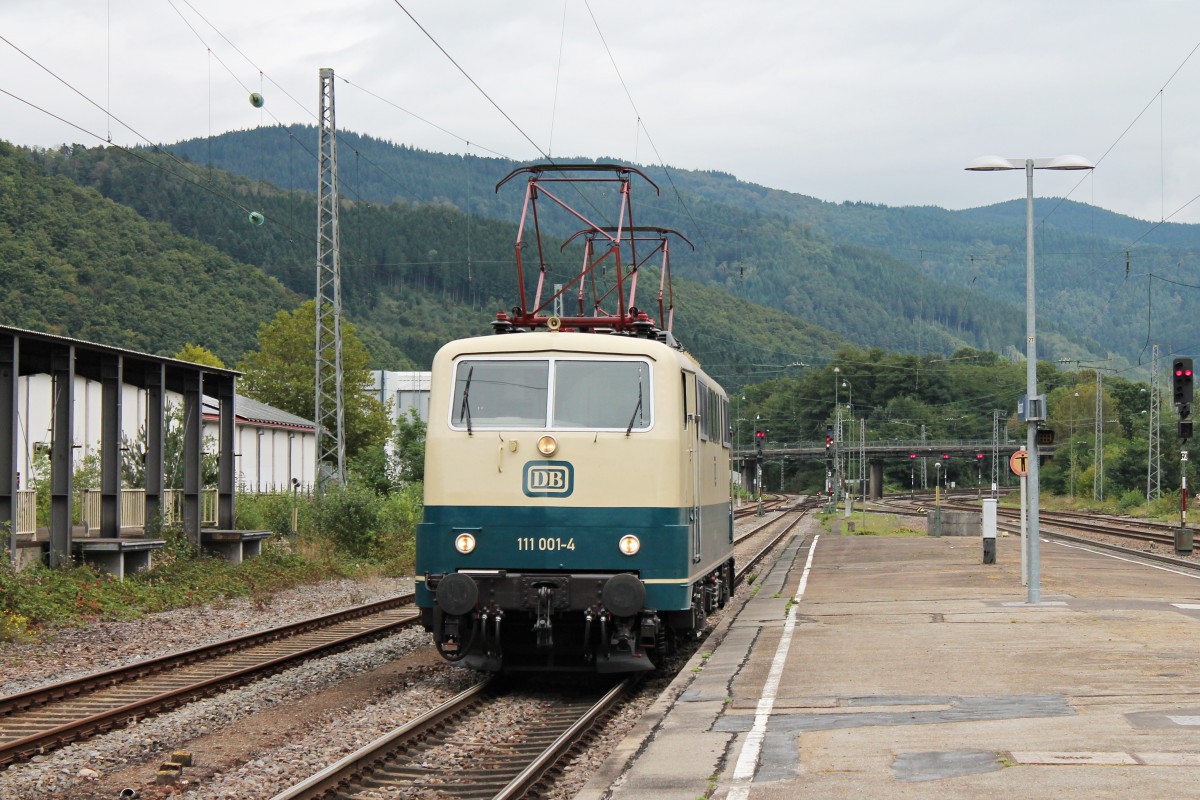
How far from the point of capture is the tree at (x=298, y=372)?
73500 millimetres

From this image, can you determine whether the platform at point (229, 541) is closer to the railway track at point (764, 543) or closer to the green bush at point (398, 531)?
the green bush at point (398, 531)

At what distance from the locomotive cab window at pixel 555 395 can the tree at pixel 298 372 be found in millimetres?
60807

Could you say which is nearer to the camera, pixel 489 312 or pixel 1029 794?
pixel 1029 794

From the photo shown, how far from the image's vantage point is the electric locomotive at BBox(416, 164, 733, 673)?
12.2 meters

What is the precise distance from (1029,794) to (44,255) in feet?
249

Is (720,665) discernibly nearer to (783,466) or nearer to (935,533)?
(935,533)

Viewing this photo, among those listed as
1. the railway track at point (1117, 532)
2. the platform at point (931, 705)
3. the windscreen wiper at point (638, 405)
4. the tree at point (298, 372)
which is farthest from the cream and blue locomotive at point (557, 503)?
the tree at point (298, 372)

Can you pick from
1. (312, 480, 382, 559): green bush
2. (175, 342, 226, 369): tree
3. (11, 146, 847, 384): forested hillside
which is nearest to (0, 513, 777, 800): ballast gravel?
(312, 480, 382, 559): green bush

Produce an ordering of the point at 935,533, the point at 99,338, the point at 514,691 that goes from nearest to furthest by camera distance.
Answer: the point at 514,691 → the point at 935,533 → the point at 99,338

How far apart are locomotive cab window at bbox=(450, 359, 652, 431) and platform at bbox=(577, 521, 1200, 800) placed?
8.30 feet

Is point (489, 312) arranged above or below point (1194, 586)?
above

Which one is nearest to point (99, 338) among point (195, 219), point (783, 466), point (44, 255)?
point (44, 255)

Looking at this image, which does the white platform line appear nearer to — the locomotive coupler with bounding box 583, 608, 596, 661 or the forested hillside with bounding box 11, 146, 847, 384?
the locomotive coupler with bounding box 583, 608, 596, 661

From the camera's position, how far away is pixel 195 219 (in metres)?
110
